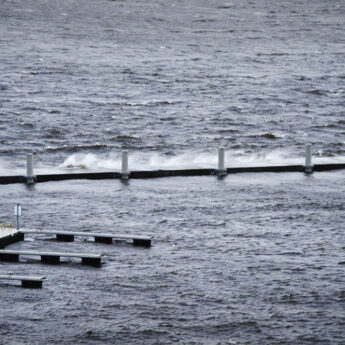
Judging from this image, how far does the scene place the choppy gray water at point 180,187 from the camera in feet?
55.0

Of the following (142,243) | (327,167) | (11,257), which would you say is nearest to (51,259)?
(11,257)

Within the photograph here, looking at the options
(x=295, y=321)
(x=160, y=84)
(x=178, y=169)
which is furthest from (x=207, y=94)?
(x=295, y=321)

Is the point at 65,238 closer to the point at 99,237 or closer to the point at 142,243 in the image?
the point at 99,237

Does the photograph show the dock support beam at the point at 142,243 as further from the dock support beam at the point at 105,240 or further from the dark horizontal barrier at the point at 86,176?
the dark horizontal barrier at the point at 86,176

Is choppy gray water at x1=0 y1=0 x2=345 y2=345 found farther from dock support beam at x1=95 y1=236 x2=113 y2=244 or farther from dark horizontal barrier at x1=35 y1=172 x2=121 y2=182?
dark horizontal barrier at x1=35 y1=172 x2=121 y2=182

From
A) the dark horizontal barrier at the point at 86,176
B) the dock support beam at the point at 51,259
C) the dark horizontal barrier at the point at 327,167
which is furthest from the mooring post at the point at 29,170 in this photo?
the dock support beam at the point at 51,259

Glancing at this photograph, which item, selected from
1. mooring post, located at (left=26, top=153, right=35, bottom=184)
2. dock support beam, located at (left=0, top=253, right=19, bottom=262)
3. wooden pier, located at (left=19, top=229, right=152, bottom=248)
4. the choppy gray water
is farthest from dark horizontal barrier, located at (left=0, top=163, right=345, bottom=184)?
dock support beam, located at (left=0, top=253, right=19, bottom=262)

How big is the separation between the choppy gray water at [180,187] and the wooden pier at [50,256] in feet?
0.80

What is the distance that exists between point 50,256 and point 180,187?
9.70 m

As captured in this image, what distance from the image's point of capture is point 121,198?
2731cm

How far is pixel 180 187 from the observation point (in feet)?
96.0

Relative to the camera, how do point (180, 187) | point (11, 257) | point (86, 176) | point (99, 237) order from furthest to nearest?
point (86, 176) < point (180, 187) < point (99, 237) < point (11, 257)

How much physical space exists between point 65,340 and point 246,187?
14.5 meters

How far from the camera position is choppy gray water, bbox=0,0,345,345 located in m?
16.8
